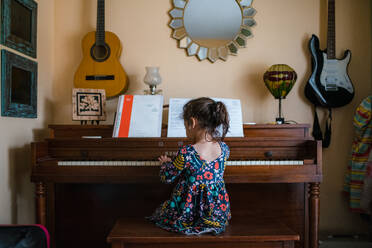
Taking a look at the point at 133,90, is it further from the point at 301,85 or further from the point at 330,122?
the point at 330,122

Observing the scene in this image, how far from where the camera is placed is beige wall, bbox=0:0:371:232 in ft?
8.71

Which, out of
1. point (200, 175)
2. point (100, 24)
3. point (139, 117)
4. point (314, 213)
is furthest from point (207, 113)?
point (100, 24)

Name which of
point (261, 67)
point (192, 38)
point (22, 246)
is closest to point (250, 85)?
point (261, 67)

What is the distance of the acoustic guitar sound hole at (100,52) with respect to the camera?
2521 millimetres

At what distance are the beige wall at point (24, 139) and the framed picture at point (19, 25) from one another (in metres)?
0.09

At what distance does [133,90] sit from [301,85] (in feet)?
4.71

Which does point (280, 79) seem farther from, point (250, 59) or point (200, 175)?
point (200, 175)

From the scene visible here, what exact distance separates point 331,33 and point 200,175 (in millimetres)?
1785

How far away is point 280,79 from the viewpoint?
2.36 meters

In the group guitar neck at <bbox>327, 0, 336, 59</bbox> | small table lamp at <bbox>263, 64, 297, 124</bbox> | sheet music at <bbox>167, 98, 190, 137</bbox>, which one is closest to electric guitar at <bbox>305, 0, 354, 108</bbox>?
guitar neck at <bbox>327, 0, 336, 59</bbox>

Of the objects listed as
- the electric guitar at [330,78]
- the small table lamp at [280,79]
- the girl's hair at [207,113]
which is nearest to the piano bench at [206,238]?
the girl's hair at [207,113]

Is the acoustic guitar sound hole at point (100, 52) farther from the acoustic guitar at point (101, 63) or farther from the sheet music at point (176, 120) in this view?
the sheet music at point (176, 120)

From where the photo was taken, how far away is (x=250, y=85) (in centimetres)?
268

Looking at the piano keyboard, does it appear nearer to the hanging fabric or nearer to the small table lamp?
the small table lamp
